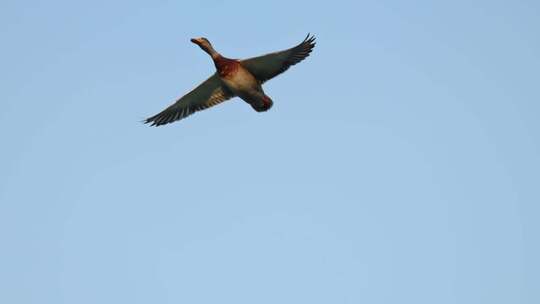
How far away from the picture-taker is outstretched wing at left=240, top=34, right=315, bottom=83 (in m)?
27.5

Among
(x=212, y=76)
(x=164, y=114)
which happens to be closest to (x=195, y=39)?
(x=212, y=76)

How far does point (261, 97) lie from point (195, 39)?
2.78 meters

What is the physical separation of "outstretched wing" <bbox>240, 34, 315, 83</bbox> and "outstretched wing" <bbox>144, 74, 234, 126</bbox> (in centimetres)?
138

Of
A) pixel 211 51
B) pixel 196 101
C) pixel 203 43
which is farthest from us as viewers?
pixel 196 101

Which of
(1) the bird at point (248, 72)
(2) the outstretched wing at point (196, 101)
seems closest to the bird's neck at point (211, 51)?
(1) the bird at point (248, 72)

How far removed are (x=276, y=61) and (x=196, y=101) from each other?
349cm

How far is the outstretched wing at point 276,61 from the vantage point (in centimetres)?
2748

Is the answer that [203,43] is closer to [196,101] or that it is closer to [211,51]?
[211,51]

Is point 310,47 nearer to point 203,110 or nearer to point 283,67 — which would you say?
point 283,67

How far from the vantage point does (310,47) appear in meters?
28.1

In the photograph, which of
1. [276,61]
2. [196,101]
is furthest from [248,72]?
[196,101]

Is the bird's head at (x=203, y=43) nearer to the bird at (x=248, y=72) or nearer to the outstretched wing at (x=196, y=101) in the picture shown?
the bird at (x=248, y=72)

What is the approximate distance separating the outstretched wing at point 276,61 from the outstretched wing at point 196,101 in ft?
4.52

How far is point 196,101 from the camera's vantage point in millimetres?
30016
